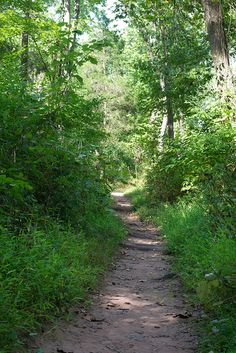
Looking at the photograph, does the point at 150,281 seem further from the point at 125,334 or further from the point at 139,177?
the point at 139,177

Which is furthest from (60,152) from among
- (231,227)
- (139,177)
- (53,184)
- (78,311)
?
(139,177)

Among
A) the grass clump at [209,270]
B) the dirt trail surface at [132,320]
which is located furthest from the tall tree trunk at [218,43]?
the dirt trail surface at [132,320]

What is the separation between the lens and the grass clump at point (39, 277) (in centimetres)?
388

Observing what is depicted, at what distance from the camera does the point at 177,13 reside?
13.1m

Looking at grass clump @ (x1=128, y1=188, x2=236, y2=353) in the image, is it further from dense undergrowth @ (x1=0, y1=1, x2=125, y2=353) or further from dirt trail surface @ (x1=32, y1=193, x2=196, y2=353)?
dense undergrowth @ (x1=0, y1=1, x2=125, y2=353)

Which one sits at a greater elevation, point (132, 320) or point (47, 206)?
point (47, 206)

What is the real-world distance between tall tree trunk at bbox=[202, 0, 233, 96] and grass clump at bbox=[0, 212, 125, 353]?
607cm

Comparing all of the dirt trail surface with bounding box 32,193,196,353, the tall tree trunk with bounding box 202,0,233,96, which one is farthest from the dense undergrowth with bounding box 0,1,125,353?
the tall tree trunk with bounding box 202,0,233,96

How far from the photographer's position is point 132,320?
5.07m

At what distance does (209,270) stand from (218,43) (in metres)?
7.09

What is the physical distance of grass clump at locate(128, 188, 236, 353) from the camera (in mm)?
4086

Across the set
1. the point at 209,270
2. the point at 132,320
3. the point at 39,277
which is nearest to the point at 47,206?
the point at 39,277

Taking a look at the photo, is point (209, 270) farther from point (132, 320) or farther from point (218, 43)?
point (218, 43)

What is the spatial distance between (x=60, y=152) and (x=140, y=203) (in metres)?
12.4
